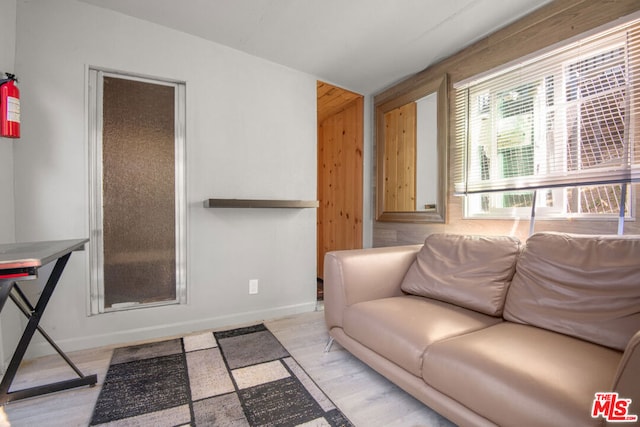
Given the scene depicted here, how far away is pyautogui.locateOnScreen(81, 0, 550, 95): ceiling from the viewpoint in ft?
6.15

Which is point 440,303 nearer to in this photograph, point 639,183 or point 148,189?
point 639,183

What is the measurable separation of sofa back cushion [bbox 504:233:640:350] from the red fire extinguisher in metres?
Answer: 2.86

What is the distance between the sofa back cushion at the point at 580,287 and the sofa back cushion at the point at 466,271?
0.07 m

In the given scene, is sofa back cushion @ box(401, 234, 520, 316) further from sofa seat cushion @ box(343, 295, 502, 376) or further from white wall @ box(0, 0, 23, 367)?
white wall @ box(0, 0, 23, 367)

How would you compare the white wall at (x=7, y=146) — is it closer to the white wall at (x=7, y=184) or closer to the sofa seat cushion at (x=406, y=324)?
the white wall at (x=7, y=184)

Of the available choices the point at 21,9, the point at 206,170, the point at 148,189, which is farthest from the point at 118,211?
the point at 21,9

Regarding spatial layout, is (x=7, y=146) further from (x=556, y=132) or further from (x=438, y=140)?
(x=556, y=132)

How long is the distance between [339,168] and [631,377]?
10.4ft

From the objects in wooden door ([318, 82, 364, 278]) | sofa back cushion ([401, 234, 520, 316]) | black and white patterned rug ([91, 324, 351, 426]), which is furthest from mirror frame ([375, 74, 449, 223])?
black and white patterned rug ([91, 324, 351, 426])

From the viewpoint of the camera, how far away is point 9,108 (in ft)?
5.26

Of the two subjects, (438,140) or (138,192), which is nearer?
(138,192)

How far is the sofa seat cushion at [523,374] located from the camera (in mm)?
864

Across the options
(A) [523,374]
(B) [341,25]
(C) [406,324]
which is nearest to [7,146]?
(B) [341,25]

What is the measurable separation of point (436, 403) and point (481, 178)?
1.59 metres
